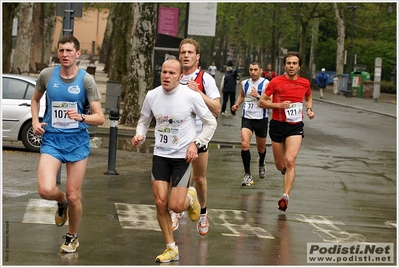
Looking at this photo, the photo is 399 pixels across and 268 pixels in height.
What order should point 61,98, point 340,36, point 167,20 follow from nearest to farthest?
1. point 61,98
2. point 167,20
3. point 340,36

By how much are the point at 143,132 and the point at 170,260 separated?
1210mm

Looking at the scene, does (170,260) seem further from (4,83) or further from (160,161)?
(4,83)

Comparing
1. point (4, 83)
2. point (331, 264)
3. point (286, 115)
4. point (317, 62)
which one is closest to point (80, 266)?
point (331, 264)

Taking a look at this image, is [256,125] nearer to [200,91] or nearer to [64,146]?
[200,91]

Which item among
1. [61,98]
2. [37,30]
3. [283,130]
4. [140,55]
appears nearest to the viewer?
[61,98]

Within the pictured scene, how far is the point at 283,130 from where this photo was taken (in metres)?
11.8

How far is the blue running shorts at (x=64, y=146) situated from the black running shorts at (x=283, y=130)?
4.24m

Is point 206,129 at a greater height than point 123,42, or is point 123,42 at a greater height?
point 123,42

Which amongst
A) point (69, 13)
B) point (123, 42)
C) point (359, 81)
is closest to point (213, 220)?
point (69, 13)

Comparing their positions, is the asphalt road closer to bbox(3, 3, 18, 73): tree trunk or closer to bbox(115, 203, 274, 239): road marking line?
bbox(115, 203, 274, 239): road marking line

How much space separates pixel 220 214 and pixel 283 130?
1.78 metres

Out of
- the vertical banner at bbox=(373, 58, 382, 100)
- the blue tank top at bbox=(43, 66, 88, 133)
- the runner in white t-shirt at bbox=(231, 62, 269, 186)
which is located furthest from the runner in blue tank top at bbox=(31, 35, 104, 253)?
the vertical banner at bbox=(373, 58, 382, 100)

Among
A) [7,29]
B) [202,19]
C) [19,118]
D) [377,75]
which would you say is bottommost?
[19,118]

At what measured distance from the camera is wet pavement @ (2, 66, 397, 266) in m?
8.02
